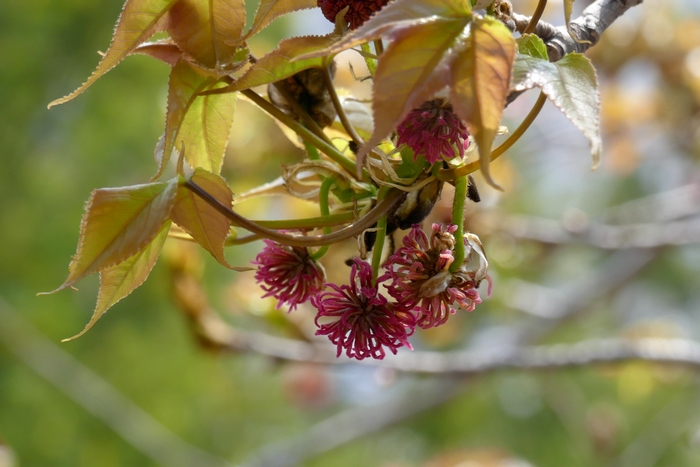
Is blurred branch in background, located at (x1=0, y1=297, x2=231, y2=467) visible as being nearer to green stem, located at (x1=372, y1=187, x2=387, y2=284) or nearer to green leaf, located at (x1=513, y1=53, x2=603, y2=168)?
green stem, located at (x1=372, y1=187, x2=387, y2=284)

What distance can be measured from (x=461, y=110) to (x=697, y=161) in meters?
2.39

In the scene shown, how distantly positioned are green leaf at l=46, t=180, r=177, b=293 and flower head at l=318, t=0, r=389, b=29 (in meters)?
0.21

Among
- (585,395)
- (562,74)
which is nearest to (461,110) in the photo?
(562,74)

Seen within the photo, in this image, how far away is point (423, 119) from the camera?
1.85 feet

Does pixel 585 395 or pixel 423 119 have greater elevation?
pixel 423 119

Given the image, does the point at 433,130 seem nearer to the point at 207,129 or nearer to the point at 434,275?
the point at 434,275

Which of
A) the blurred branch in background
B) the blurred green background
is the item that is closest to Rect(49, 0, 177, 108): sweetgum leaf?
the blurred green background

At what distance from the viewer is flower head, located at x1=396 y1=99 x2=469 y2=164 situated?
0.56 m

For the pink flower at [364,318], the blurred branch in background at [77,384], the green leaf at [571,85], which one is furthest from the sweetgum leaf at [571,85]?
the blurred branch in background at [77,384]

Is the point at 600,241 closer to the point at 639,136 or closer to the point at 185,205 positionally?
the point at 639,136

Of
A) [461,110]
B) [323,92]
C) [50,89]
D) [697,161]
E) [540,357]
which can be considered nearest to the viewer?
[461,110]

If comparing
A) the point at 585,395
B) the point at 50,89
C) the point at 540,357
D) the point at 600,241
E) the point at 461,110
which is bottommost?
the point at 585,395

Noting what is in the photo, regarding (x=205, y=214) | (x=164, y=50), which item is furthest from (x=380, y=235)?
(x=164, y=50)

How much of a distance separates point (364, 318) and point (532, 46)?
10.7 inches
